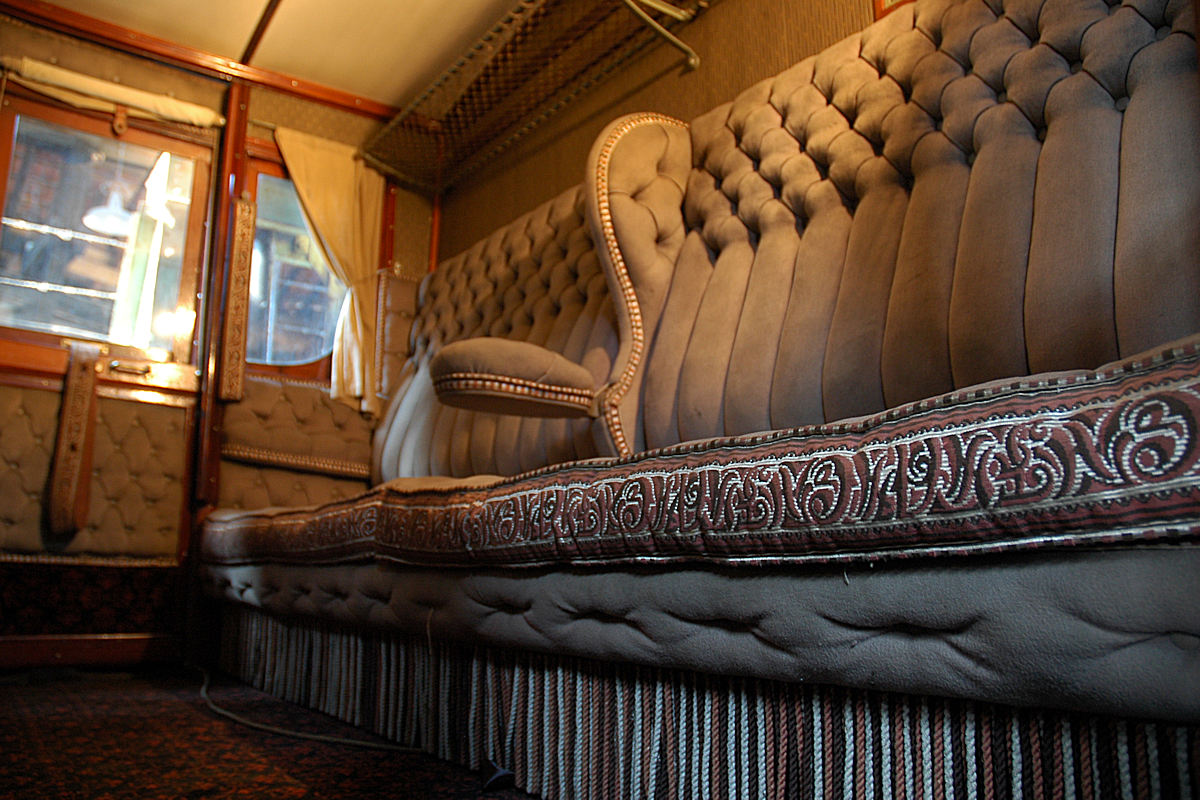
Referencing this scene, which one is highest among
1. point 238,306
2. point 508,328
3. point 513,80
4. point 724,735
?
point 513,80

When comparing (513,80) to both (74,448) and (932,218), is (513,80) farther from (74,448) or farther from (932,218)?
(932,218)

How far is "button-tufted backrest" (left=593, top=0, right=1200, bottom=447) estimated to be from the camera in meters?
1.10

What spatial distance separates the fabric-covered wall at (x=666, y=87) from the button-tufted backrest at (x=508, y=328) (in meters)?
0.44

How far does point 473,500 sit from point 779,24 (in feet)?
5.41

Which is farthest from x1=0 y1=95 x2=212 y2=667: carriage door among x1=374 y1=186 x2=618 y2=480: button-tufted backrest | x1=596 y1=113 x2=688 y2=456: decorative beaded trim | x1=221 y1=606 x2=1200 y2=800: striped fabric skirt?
x1=596 y1=113 x2=688 y2=456: decorative beaded trim

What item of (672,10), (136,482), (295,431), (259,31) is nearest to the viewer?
(672,10)

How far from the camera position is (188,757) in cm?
142

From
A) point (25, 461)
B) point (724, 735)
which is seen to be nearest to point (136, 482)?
point (25, 461)

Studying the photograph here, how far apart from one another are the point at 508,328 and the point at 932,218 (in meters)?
1.43

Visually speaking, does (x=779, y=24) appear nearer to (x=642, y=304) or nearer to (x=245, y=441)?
(x=642, y=304)

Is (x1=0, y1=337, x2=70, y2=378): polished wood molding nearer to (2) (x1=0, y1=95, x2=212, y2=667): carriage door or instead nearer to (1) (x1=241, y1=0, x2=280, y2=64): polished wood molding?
(2) (x1=0, y1=95, x2=212, y2=667): carriage door

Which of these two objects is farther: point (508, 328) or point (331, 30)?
point (331, 30)

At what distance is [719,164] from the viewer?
1.87 metres

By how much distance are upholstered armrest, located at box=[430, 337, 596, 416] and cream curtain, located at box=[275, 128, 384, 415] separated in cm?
172
